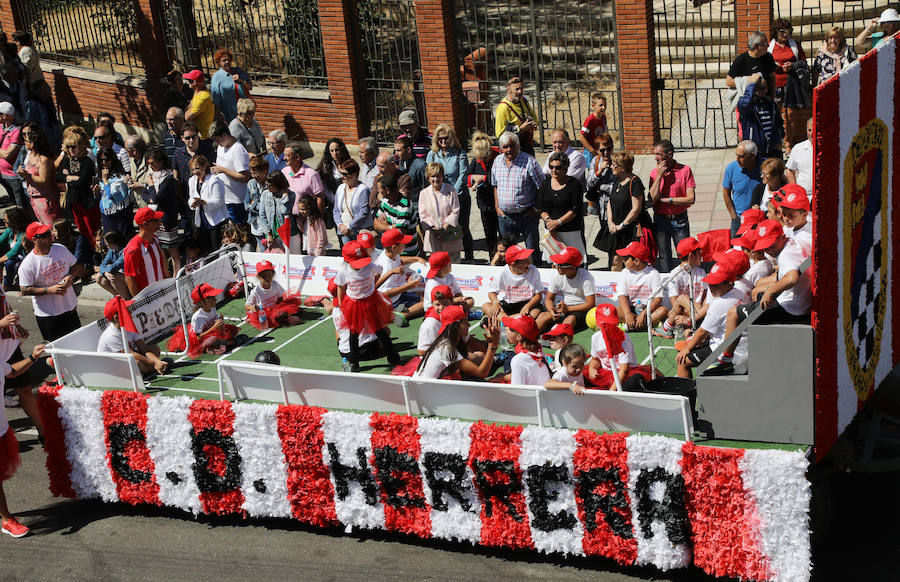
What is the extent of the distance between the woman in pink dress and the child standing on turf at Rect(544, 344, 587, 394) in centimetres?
975

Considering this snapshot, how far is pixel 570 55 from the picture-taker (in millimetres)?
21109

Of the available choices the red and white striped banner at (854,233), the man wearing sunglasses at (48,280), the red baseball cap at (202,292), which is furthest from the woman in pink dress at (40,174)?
the red and white striped banner at (854,233)

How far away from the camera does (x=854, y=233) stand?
29.1ft

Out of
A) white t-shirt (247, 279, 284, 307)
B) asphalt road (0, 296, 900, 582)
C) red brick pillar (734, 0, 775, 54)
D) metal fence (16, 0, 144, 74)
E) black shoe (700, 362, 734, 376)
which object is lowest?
asphalt road (0, 296, 900, 582)

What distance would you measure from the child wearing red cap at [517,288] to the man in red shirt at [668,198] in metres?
2.08

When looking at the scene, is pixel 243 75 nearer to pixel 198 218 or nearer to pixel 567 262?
→ pixel 198 218

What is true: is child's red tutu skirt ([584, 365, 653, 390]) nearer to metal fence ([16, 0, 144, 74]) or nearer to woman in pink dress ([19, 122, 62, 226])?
woman in pink dress ([19, 122, 62, 226])

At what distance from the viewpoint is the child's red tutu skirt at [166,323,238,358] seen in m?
13.1

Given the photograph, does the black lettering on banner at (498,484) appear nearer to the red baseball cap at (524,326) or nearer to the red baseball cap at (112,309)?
the red baseball cap at (524,326)

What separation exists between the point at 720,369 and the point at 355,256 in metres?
4.07

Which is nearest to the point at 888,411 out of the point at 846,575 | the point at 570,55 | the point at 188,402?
the point at 846,575

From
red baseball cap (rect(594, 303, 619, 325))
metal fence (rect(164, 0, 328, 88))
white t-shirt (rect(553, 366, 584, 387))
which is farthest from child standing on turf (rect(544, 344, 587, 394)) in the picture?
metal fence (rect(164, 0, 328, 88))

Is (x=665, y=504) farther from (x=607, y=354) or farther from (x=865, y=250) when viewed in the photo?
(x=865, y=250)

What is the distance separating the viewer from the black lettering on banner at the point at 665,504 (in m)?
9.04
